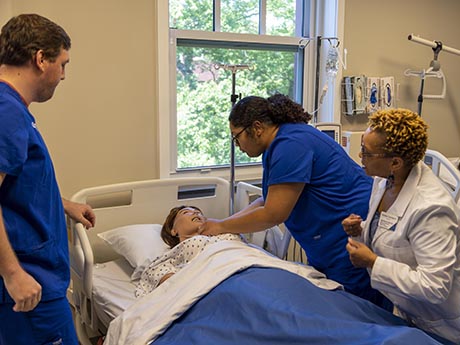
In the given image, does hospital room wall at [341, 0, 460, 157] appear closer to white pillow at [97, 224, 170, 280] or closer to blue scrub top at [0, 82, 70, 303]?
white pillow at [97, 224, 170, 280]

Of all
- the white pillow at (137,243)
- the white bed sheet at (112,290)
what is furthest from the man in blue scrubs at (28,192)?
the white pillow at (137,243)

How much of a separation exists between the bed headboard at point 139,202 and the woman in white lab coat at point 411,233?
1.21m

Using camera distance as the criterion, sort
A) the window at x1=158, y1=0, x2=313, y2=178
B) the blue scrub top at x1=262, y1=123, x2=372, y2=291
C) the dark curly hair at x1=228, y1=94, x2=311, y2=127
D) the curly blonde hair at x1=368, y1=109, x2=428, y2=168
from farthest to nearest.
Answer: the window at x1=158, y1=0, x2=313, y2=178 → the dark curly hair at x1=228, y1=94, x2=311, y2=127 → the blue scrub top at x1=262, y1=123, x2=372, y2=291 → the curly blonde hair at x1=368, y1=109, x2=428, y2=168

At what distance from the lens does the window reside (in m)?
2.80

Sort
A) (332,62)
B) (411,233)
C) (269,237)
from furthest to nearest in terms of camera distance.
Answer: (332,62) < (269,237) < (411,233)

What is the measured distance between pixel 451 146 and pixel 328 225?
2443 mm

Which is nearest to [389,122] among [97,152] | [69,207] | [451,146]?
[69,207]

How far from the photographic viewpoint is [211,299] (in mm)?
1665

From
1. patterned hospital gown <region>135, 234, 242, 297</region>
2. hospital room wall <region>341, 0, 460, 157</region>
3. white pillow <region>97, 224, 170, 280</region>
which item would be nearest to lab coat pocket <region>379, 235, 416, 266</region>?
patterned hospital gown <region>135, 234, 242, 297</region>

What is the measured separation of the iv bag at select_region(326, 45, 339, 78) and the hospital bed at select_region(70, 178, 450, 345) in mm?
1026

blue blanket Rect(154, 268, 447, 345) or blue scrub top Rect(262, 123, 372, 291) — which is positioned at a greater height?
blue scrub top Rect(262, 123, 372, 291)

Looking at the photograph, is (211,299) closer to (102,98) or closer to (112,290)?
(112,290)

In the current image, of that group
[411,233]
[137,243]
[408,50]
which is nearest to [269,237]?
[137,243]

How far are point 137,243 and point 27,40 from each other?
47.4 inches
